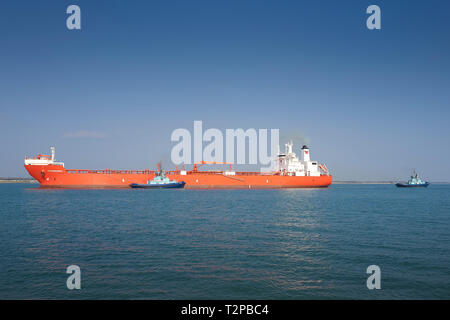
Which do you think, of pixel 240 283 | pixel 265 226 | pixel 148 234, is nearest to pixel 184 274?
pixel 240 283

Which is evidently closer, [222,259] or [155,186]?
[222,259]

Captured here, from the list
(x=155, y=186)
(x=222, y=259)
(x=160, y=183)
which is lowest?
(x=155, y=186)

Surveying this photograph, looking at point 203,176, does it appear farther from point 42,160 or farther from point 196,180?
point 42,160

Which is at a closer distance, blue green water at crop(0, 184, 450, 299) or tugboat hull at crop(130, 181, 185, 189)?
blue green water at crop(0, 184, 450, 299)

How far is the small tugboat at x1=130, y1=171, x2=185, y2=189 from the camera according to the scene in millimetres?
66375

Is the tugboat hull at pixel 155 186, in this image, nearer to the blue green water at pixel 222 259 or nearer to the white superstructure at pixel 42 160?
the white superstructure at pixel 42 160

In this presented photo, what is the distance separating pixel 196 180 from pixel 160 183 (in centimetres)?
864

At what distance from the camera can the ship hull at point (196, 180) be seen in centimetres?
6103

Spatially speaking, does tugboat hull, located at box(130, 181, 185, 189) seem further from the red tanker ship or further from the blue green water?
the blue green water

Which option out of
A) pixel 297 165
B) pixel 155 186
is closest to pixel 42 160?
pixel 155 186

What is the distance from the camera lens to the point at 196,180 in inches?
2761

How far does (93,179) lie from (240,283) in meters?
60.4

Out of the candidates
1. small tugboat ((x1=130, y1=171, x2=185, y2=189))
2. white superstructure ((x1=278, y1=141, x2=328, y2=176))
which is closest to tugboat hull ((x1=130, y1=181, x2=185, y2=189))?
small tugboat ((x1=130, y1=171, x2=185, y2=189))
